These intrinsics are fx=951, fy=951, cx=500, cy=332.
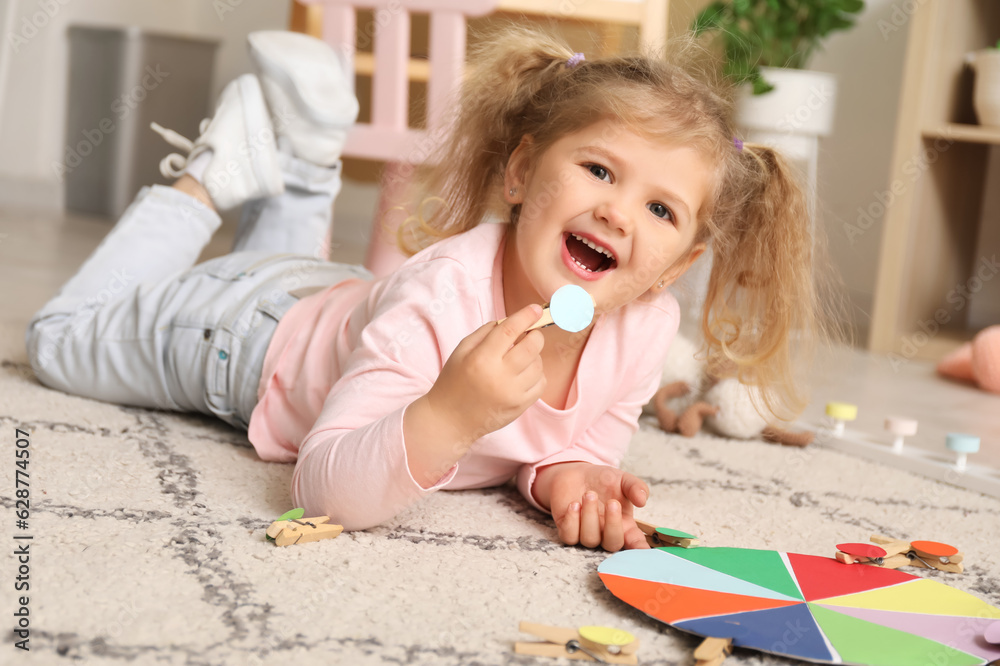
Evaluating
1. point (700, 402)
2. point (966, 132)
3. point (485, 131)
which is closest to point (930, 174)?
point (966, 132)

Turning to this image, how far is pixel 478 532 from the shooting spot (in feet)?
2.34

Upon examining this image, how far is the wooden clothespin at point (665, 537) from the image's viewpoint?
2.24 ft

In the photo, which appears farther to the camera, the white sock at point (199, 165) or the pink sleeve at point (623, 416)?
the white sock at point (199, 165)

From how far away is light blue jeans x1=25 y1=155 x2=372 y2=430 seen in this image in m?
0.95

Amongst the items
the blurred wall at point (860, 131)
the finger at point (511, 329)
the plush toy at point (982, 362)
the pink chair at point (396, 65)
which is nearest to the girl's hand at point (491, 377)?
the finger at point (511, 329)

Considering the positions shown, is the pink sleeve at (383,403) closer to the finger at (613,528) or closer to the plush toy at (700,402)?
the finger at (613,528)

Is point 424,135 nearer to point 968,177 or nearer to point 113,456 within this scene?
point 113,456

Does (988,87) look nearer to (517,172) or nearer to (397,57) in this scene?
(397,57)

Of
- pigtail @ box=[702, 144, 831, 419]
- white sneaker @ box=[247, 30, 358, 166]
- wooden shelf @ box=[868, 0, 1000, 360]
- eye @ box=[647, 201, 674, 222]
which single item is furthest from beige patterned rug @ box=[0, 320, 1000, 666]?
wooden shelf @ box=[868, 0, 1000, 360]

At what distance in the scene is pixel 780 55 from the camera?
6.56ft

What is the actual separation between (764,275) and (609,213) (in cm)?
25

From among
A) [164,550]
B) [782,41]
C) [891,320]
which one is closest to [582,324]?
[164,550]

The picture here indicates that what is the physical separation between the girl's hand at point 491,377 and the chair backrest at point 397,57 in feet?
2.74

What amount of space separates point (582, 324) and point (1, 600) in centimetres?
38
